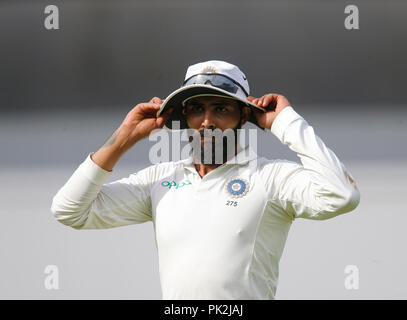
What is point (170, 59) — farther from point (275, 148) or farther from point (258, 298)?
point (258, 298)

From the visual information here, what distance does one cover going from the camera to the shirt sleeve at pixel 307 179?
4.84 ft

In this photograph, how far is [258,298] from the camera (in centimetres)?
154

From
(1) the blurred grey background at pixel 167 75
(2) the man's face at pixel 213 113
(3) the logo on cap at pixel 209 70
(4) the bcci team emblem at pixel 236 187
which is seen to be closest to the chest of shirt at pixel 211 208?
(4) the bcci team emblem at pixel 236 187

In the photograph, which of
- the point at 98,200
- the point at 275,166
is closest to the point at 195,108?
the point at 275,166

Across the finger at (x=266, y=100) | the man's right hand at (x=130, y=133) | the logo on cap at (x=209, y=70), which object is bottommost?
the man's right hand at (x=130, y=133)

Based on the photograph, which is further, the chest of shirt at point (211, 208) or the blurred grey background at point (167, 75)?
the blurred grey background at point (167, 75)

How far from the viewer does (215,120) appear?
1633 millimetres

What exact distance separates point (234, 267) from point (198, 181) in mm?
261

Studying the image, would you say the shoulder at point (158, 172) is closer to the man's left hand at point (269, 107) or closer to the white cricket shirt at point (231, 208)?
the white cricket shirt at point (231, 208)

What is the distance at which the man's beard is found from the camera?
1628mm

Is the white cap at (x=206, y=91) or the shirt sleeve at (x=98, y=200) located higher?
the white cap at (x=206, y=91)

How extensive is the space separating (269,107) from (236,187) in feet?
0.82

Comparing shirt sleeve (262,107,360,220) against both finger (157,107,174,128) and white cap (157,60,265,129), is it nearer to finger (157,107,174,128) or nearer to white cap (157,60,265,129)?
white cap (157,60,265,129)

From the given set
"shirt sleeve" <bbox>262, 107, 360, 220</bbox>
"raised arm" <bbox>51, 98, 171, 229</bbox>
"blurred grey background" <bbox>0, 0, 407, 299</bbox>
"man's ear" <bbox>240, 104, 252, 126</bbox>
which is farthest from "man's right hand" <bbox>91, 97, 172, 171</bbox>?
"blurred grey background" <bbox>0, 0, 407, 299</bbox>
